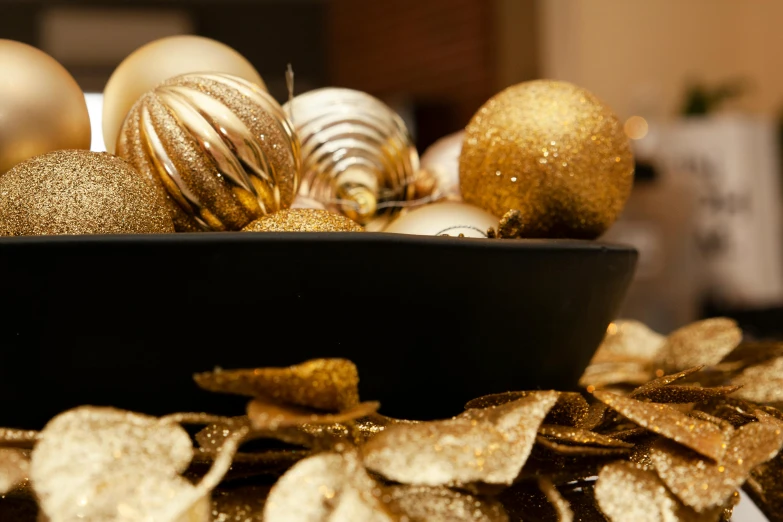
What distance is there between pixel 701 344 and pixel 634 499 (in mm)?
185

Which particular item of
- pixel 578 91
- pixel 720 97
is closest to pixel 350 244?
pixel 578 91

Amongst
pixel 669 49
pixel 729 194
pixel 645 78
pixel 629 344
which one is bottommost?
pixel 729 194

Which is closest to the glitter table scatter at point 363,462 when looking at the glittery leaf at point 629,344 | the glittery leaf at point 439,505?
the glittery leaf at point 439,505

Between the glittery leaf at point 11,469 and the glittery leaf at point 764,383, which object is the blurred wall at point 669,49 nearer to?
the glittery leaf at point 764,383

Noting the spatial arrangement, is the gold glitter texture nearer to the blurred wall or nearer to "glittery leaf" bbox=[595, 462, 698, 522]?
"glittery leaf" bbox=[595, 462, 698, 522]

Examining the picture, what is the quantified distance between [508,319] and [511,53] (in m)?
2.37

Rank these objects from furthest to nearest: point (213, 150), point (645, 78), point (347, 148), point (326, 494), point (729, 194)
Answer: point (645, 78)
point (729, 194)
point (347, 148)
point (213, 150)
point (326, 494)

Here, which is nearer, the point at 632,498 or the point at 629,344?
the point at 632,498

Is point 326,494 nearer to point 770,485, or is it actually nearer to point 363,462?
point 363,462

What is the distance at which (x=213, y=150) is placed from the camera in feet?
1.01

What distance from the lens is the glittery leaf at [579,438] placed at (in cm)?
24

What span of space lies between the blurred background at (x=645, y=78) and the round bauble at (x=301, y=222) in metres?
2.04

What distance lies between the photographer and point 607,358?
18.1 inches

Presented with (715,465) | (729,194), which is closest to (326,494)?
(715,465)
